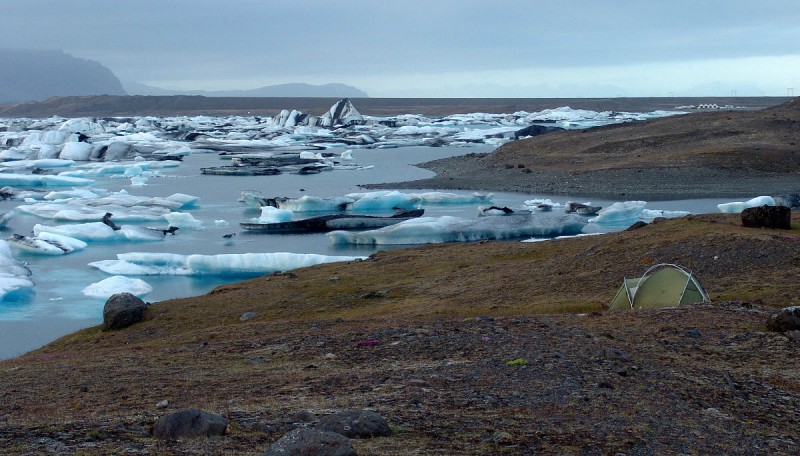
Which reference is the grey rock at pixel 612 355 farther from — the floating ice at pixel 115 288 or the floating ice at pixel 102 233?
the floating ice at pixel 102 233

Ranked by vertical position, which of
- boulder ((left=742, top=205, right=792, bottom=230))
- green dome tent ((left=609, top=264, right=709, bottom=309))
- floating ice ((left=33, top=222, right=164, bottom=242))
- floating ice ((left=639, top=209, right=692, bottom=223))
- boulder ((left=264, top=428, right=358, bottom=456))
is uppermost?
boulder ((left=264, top=428, right=358, bottom=456))

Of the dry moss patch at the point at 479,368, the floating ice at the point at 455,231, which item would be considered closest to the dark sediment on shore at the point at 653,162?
the floating ice at the point at 455,231

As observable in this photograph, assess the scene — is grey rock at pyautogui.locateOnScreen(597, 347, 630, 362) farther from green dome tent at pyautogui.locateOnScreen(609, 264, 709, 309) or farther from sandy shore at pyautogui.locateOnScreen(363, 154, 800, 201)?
sandy shore at pyautogui.locateOnScreen(363, 154, 800, 201)

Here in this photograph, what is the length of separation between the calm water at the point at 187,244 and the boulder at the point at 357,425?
911 centimetres

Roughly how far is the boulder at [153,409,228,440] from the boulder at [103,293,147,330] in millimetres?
7864

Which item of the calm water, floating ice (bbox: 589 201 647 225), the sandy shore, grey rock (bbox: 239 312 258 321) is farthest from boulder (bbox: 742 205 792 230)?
the sandy shore

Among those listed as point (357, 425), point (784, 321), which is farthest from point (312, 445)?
point (784, 321)

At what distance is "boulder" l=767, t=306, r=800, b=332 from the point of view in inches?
309

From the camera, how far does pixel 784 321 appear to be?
787 centimetres

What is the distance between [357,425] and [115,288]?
38.9 ft

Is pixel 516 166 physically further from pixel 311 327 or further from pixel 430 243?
pixel 311 327

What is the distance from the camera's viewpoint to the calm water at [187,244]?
14.4m

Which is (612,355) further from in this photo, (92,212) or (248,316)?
(92,212)

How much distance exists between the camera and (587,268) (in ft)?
41.7
